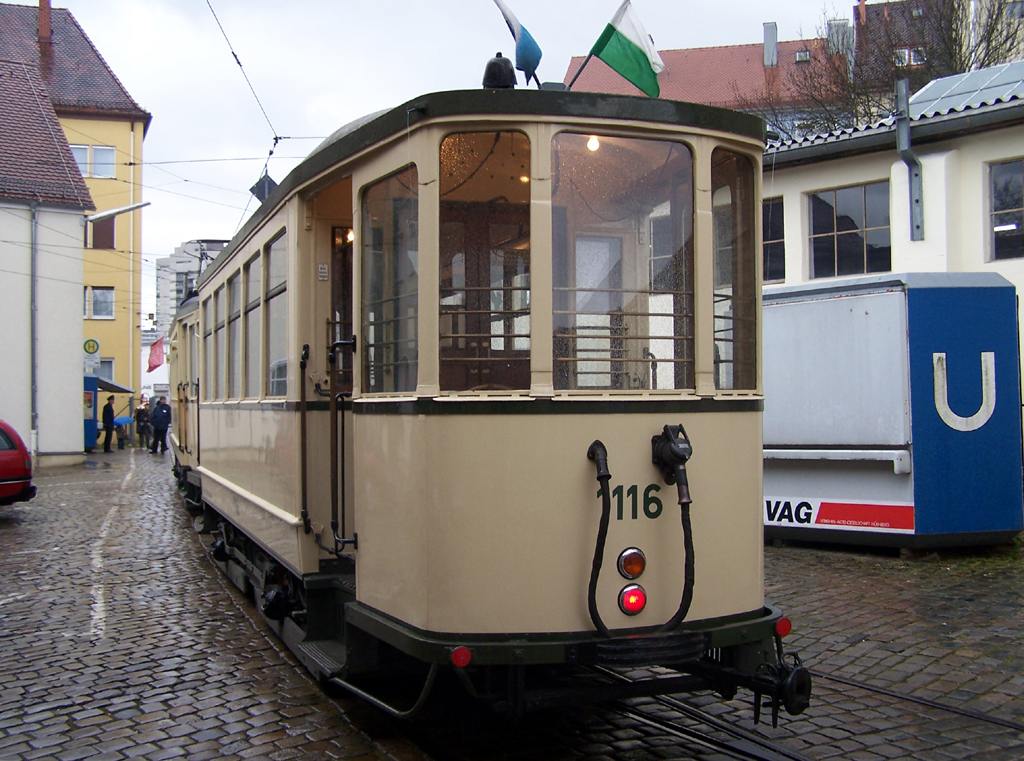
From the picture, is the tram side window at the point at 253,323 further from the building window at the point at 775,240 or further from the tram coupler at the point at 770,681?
the building window at the point at 775,240

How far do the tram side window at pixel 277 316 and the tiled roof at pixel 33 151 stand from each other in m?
21.0

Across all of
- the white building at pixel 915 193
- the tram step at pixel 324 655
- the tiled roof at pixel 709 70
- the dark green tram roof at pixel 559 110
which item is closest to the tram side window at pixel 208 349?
the tram step at pixel 324 655

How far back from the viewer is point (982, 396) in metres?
9.61

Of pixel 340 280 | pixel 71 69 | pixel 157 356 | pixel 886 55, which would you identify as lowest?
pixel 340 280

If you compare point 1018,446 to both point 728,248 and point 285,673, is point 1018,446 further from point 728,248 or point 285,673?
point 285,673

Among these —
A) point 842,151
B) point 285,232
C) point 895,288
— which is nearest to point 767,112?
point 842,151

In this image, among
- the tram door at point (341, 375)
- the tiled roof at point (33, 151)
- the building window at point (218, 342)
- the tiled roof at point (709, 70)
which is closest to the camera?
the tram door at point (341, 375)

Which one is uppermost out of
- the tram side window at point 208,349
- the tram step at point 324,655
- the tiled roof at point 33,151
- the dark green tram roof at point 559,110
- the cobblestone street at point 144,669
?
the tiled roof at point 33,151

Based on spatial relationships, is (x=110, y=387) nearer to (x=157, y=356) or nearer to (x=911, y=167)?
(x=157, y=356)

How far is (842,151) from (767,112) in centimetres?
1421

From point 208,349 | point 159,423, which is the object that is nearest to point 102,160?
point 159,423

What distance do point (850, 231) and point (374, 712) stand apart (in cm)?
1208

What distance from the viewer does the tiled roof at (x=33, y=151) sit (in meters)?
25.1

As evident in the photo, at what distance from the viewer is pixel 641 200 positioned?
448 cm
